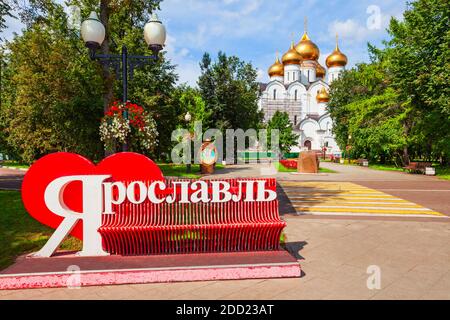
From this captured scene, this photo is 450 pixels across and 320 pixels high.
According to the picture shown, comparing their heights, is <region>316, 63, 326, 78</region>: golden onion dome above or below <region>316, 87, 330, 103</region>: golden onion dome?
above

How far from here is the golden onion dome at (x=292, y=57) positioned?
73062 mm

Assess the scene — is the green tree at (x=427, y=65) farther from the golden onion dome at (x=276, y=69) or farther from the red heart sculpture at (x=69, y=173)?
the golden onion dome at (x=276, y=69)

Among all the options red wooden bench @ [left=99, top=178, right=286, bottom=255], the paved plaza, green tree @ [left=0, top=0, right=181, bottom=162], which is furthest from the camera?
green tree @ [left=0, top=0, right=181, bottom=162]

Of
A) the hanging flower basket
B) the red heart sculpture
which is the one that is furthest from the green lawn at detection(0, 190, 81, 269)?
the hanging flower basket

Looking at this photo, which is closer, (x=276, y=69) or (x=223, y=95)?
(x=223, y=95)

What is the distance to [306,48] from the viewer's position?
73438 millimetres

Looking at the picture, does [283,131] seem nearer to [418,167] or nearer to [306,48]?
[306,48]

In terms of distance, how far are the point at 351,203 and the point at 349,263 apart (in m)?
6.07

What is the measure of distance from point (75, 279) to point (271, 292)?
9.22 ft

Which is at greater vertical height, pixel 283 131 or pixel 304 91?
pixel 304 91

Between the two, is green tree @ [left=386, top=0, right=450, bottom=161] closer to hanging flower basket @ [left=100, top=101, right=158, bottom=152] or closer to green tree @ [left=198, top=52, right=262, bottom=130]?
green tree @ [left=198, top=52, right=262, bottom=130]

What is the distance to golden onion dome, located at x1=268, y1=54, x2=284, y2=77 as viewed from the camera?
77.2 m

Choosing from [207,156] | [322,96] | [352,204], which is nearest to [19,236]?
[352,204]

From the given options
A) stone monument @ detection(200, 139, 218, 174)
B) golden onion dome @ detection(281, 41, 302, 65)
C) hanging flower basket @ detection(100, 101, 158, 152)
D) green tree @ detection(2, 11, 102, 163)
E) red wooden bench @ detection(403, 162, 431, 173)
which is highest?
golden onion dome @ detection(281, 41, 302, 65)
